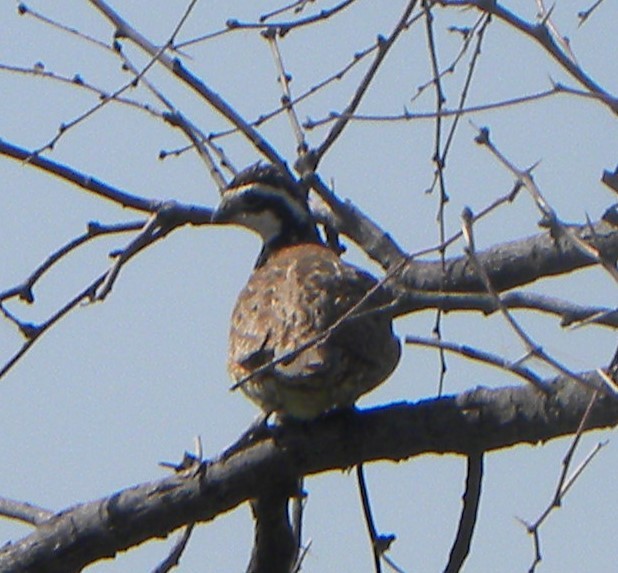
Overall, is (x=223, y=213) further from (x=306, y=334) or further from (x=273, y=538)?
(x=273, y=538)

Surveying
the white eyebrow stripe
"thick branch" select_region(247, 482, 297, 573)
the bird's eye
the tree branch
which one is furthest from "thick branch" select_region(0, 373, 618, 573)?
the bird's eye

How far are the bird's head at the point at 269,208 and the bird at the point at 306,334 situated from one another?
0.02m

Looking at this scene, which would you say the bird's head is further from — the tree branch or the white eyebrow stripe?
the tree branch

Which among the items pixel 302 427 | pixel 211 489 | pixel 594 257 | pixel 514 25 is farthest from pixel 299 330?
pixel 594 257

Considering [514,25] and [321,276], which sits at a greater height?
[321,276]

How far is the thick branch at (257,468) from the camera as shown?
5.62m

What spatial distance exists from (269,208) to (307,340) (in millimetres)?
1939

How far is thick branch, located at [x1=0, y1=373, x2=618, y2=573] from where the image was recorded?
562 centimetres

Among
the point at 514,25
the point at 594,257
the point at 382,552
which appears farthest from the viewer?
the point at 382,552

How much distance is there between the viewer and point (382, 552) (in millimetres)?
5484

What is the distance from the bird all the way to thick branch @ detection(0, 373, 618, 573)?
320 mm

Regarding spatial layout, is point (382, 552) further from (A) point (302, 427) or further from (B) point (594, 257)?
(B) point (594, 257)

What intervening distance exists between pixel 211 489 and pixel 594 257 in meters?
2.08

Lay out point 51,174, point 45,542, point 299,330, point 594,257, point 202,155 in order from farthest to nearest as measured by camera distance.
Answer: point 202,155 → point 51,174 → point 299,330 → point 45,542 → point 594,257
